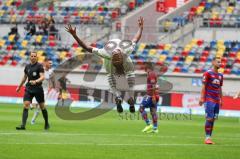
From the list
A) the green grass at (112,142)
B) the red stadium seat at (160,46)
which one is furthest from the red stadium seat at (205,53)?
the green grass at (112,142)

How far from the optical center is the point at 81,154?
674 inches

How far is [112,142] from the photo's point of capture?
67.2ft

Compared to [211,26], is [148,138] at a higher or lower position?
lower

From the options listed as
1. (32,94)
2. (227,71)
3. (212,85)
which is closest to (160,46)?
(227,71)

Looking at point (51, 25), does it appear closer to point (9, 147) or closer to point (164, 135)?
point (164, 135)

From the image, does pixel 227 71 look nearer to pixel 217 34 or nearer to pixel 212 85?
pixel 217 34

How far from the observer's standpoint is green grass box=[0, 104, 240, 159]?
56.9 feet

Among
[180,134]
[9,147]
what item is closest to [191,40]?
[180,134]

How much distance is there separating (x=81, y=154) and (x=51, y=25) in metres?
38.6

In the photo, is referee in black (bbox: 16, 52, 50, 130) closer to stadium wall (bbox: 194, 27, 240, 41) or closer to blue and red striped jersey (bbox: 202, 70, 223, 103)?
Answer: blue and red striped jersey (bbox: 202, 70, 223, 103)

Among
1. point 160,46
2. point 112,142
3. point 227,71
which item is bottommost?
point 112,142

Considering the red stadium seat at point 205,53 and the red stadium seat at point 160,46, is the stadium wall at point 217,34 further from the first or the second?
the red stadium seat at point 160,46

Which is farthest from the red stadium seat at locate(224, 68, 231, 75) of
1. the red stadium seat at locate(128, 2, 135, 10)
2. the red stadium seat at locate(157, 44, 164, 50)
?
the red stadium seat at locate(128, 2, 135, 10)

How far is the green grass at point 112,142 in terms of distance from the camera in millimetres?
17328
